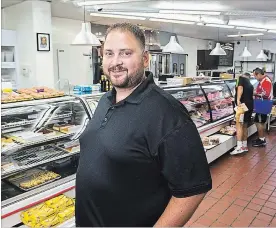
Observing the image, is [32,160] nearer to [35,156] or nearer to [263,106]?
[35,156]

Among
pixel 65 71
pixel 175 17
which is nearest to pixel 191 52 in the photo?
pixel 175 17

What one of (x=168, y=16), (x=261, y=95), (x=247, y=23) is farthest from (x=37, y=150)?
(x=247, y=23)

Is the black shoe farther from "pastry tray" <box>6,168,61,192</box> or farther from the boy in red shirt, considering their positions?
"pastry tray" <box>6,168,61,192</box>

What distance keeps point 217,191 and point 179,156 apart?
3341 millimetres

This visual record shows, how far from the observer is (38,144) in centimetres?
315

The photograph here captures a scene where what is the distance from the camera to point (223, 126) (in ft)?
20.6

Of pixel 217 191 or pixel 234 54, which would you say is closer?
pixel 217 191

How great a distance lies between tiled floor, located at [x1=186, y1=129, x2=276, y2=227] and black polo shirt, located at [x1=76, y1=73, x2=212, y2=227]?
2227 millimetres

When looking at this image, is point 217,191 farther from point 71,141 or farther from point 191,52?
point 191,52

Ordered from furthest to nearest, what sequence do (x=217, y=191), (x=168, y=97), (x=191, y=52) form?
1. (x=191, y=52)
2. (x=217, y=191)
3. (x=168, y=97)

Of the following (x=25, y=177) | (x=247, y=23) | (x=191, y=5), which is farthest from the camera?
(x=247, y=23)

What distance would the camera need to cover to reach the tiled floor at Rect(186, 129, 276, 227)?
3402mm

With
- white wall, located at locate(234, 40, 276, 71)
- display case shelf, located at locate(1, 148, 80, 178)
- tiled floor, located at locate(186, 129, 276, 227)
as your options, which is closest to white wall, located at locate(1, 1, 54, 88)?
display case shelf, located at locate(1, 148, 80, 178)

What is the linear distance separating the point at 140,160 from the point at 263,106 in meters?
6.34
